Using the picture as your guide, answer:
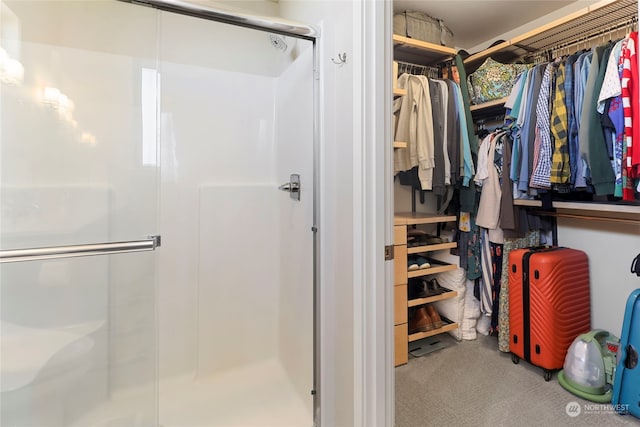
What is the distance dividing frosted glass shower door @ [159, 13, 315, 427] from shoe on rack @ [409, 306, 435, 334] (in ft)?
2.83

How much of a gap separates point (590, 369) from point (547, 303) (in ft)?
1.18

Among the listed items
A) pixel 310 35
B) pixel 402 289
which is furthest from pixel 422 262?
pixel 310 35

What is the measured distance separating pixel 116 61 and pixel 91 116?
282 mm

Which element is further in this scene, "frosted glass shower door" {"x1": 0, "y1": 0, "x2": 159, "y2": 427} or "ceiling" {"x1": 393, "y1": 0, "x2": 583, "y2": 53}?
"ceiling" {"x1": 393, "y1": 0, "x2": 583, "y2": 53}

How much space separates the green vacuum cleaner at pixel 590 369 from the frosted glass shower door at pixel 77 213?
2.13 meters

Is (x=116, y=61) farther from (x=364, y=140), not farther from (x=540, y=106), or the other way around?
(x=540, y=106)

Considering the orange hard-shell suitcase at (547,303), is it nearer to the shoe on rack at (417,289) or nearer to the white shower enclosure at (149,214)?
the shoe on rack at (417,289)

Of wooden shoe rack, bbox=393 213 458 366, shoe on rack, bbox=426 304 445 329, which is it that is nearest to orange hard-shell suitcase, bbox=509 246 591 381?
shoe on rack, bbox=426 304 445 329

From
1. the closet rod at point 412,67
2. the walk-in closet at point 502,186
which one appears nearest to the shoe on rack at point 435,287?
the walk-in closet at point 502,186

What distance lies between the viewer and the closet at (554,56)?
5.56ft

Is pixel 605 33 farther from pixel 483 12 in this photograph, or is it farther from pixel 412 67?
pixel 412 67

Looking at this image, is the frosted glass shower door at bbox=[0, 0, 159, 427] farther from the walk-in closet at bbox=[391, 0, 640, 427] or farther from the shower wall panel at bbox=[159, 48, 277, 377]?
the walk-in closet at bbox=[391, 0, 640, 427]

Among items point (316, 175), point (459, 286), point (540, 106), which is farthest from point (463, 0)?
point (459, 286)

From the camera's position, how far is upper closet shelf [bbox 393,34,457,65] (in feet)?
6.61
